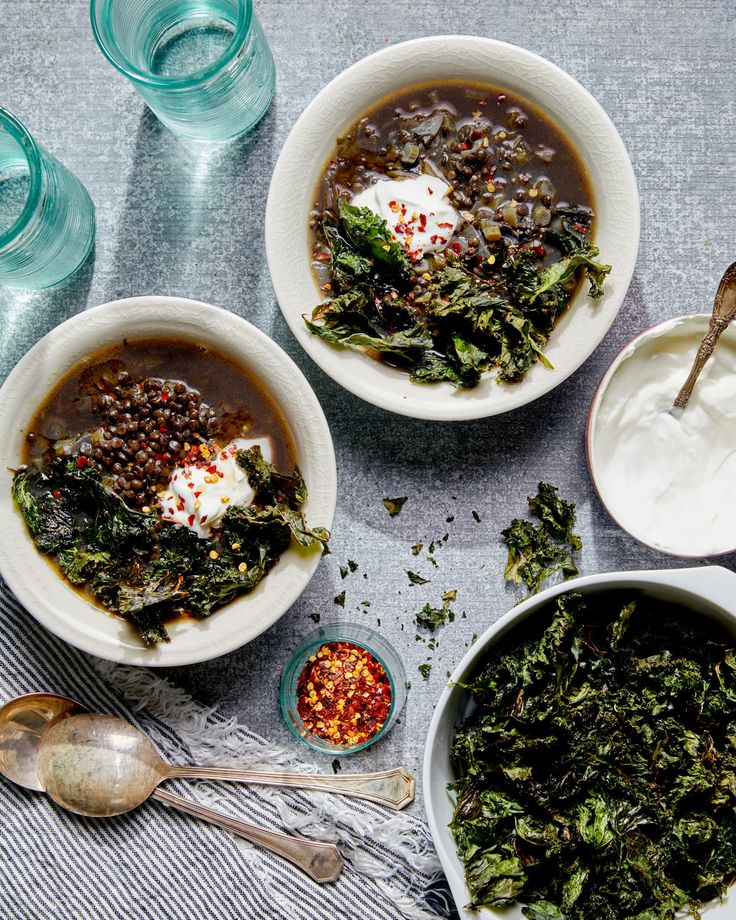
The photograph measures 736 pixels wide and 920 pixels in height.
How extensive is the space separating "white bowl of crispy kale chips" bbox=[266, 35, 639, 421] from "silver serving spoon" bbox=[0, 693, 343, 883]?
126 cm

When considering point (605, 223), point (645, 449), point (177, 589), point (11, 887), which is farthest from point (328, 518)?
point (11, 887)

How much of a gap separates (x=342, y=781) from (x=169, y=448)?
108 cm

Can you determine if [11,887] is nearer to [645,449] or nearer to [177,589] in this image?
[177,589]

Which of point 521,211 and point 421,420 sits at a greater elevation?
point 521,211

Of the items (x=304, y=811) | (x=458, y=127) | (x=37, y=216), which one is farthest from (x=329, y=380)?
(x=304, y=811)

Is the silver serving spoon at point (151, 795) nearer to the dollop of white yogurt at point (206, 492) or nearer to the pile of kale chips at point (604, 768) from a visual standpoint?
the pile of kale chips at point (604, 768)

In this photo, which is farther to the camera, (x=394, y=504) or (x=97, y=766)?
(x=394, y=504)

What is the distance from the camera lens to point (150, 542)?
237 centimetres

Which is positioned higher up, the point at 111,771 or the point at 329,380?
the point at 329,380

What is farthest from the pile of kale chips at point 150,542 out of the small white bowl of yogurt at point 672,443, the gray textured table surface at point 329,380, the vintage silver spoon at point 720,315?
the vintage silver spoon at point 720,315

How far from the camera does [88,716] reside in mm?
2426

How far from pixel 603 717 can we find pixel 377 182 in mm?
1570

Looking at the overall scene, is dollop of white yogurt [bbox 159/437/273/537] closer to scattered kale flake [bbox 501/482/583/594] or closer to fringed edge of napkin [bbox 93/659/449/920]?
fringed edge of napkin [bbox 93/659/449/920]

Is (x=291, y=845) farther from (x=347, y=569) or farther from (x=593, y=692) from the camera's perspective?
(x=593, y=692)
